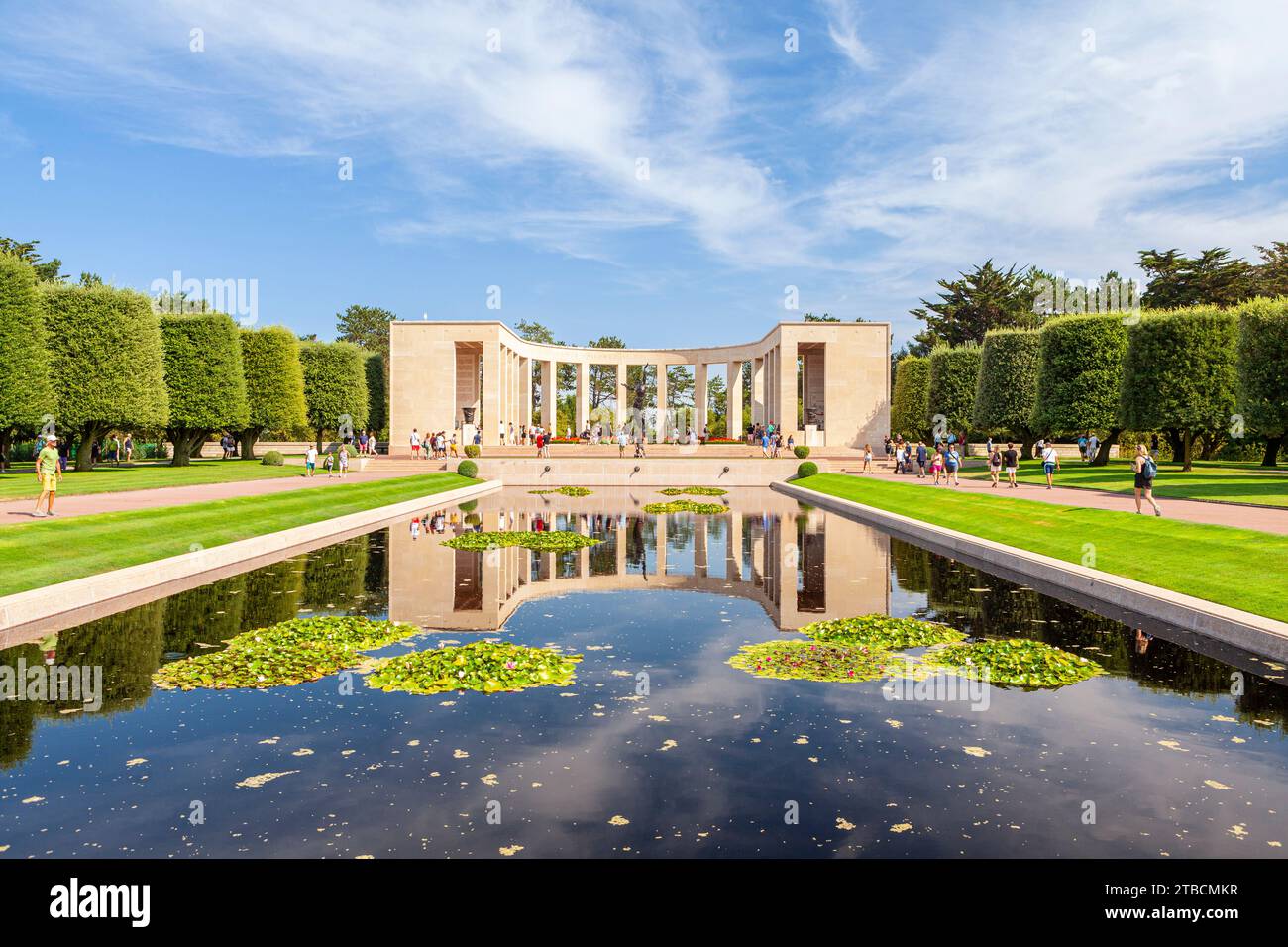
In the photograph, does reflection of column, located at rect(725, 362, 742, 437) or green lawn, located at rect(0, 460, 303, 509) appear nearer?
green lawn, located at rect(0, 460, 303, 509)

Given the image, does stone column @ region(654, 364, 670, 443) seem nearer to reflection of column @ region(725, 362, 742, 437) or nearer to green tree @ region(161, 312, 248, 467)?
reflection of column @ region(725, 362, 742, 437)

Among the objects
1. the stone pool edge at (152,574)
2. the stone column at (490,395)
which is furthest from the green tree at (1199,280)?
the stone pool edge at (152,574)

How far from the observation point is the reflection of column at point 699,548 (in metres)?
15.9

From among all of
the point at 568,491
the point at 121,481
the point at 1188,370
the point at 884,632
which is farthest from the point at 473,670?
the point at 1188,370

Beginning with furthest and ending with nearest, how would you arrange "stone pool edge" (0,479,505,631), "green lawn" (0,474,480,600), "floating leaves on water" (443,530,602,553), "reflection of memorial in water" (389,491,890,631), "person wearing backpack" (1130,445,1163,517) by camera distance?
"person wearing backpack" (1130,445,1163,517) → "floating leaves on water" (443,530,602,553) → "green lawn" (0,474,480,600) → "reflection of memorial in water" (389,491,890,631) → "stone pool edge" (0,479,505,631)

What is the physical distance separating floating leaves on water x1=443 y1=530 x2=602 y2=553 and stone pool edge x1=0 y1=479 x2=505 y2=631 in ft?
11.1

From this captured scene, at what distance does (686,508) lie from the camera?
29969mm

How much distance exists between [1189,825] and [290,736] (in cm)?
679

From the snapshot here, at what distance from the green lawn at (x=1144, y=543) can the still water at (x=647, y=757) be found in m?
2.31

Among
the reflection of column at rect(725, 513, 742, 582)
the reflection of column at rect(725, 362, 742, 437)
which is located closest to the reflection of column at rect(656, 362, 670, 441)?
the reflection of column at rect(725, 362, 742, 437)

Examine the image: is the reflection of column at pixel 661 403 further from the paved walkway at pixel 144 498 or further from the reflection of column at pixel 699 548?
the reflection of column at pixel 699 548

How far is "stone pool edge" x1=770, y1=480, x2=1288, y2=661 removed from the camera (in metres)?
9.46

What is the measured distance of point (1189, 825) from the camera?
17.2 feet

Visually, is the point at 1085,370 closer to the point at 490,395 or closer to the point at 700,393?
the point at 700,393
